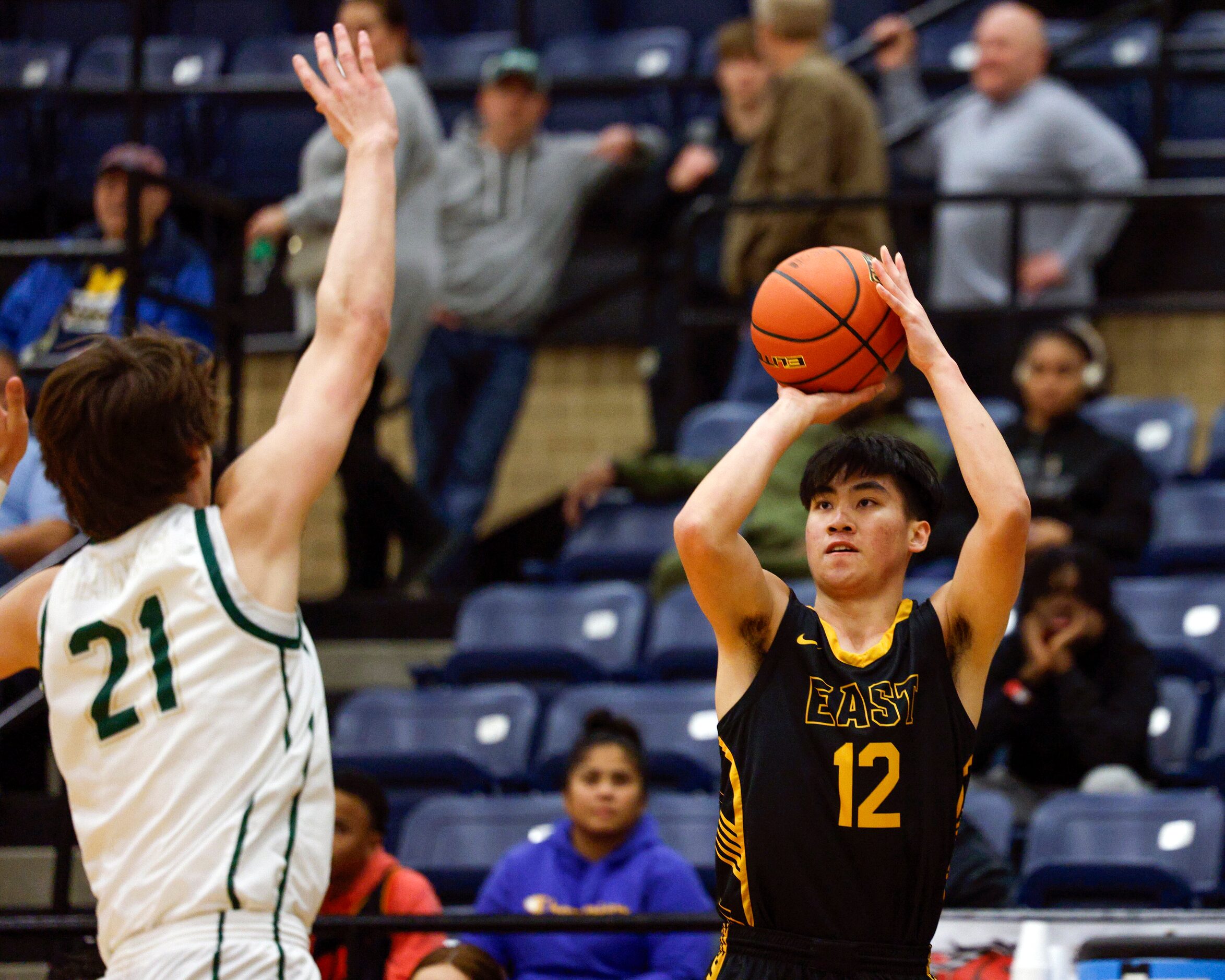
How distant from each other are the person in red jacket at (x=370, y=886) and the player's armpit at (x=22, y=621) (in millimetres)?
1826

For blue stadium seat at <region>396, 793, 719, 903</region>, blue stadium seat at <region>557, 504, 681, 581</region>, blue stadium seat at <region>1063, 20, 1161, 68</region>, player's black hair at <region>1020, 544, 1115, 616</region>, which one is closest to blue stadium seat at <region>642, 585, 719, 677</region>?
blue stadium seat at <region>557, 504, 681, 581</region>

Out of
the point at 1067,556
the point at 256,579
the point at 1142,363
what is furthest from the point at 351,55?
the point at 1142,363

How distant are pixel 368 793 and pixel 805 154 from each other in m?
3.58

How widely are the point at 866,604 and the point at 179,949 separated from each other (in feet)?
4.13

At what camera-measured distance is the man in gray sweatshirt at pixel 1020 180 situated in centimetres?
745

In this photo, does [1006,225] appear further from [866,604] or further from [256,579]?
[256,579]

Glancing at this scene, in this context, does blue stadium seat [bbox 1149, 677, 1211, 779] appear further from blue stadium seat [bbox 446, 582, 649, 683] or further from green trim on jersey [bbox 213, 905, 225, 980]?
green trim on jersey [bbox 213, 905, 225, 980]

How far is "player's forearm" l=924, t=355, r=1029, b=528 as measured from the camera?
2.84 m

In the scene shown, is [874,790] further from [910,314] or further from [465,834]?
[465,834]

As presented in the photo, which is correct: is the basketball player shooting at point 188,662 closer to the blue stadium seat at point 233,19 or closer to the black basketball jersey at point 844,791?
the black basketball jersey at point 844,791

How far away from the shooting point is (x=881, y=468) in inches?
118

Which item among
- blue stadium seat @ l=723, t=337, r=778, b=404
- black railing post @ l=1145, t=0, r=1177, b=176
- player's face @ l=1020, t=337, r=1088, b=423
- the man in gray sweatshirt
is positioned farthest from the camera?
black railing post @ l=1145, t=0, r=1177, b=176

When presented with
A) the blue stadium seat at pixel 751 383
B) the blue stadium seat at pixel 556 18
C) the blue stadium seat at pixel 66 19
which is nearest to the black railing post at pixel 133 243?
the blue stadium seat at pixel 751 383

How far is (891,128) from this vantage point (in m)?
8.42
